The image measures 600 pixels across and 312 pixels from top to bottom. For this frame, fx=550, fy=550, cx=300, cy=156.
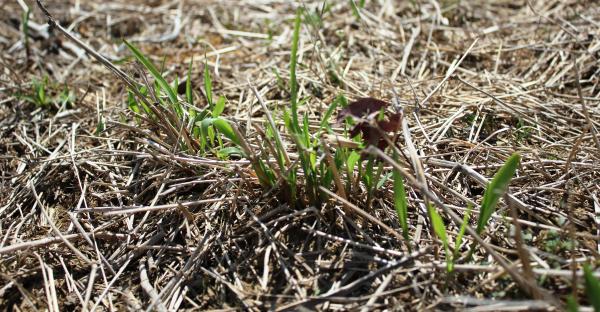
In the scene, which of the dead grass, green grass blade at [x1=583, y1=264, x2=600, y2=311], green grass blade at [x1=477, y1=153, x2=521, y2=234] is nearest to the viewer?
green grass blade at [x1=583, y1=264, x2=600, y2=311]

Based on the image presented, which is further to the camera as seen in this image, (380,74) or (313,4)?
(313,4)

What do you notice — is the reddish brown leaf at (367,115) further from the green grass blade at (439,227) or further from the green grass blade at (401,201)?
the green grass blade at (439,227)

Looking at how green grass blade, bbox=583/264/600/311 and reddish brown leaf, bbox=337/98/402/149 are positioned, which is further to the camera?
reddish brown leaf, bbox=337/98/402/149

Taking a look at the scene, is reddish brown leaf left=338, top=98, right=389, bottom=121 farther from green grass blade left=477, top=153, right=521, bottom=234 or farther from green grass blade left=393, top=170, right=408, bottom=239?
green grass blade left=477, top=153, right=521, bottom=234

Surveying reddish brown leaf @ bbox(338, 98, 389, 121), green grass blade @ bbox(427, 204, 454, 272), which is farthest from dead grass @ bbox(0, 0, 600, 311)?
reddish brown leaf @ bbox(338, 98, 389, 121)

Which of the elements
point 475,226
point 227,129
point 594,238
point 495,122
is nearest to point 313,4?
point 495,122

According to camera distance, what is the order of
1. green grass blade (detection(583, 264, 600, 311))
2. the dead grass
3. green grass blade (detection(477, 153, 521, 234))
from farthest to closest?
1. the dead grass
2. green grass blade (detection(477, 153, 521, 234))
3. green grass blade (detection(583, 264, 600, 311))

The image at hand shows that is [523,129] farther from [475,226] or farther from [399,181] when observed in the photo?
[399,181]

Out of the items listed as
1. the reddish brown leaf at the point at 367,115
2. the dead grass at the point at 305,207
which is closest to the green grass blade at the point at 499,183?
the dead grass at the point at 305,207
